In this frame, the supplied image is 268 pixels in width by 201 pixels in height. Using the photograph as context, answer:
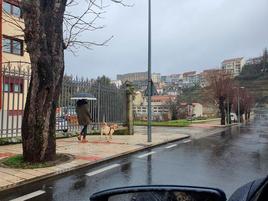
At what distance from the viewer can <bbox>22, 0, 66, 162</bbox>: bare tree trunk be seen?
9773 mm

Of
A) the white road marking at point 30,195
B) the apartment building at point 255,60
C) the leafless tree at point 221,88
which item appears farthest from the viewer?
the apartment building at point 255,60

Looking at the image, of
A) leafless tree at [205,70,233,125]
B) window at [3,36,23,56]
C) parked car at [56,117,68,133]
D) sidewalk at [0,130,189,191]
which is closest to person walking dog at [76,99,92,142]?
sidewalk at [0,130,189,191]

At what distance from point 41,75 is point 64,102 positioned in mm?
8008

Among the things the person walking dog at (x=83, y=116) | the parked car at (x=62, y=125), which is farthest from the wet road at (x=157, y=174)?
the parked car at (x=62, y=125)

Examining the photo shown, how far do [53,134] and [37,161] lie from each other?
0.81 meters

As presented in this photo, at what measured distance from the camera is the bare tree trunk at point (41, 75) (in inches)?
385

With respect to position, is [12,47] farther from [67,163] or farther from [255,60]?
[255,60]

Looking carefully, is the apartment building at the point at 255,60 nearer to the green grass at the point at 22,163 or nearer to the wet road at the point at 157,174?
the wet road at the point at 157,174

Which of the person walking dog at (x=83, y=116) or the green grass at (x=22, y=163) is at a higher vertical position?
the person walking dog at (x=83, y=116)

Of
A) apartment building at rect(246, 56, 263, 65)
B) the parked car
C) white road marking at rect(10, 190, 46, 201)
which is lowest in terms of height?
white road marking at rect(10, 190, 46, 201)

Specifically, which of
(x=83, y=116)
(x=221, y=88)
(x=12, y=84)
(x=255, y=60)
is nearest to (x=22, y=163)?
(x=12, y=84)

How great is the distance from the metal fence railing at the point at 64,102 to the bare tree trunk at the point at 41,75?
468 cm

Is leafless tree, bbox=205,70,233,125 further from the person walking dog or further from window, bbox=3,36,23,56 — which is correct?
the person walking dog

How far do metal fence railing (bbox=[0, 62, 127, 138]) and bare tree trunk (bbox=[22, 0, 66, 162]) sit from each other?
4677 mm
